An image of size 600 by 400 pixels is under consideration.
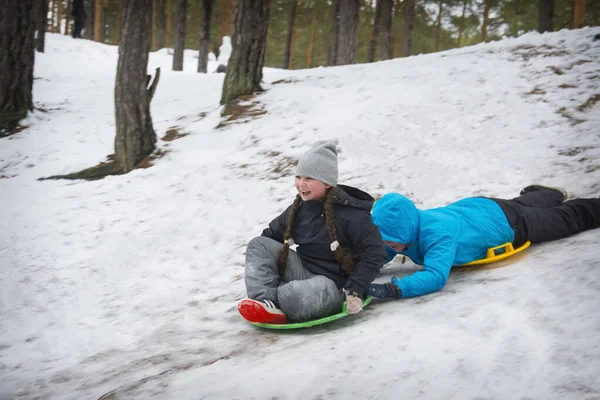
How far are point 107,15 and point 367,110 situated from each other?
31541 millimetres

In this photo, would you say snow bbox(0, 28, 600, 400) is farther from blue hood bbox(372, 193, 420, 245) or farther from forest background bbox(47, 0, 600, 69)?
forest background bbox(47, 0, 600, 69)

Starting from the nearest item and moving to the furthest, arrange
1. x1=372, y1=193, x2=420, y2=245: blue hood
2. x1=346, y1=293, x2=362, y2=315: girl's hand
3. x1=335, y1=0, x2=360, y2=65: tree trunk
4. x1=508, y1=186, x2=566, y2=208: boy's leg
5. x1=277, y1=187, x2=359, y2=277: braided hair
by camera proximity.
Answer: x1=346, y1=293, x2=362, y2=315: girl's hand, x1=277, y1=187, x2=359, y2=277: braided hair, x1=372, y1=193, x2=420, y2=245: blue hood, x1=508, y1=186, x2=566, y2=208: boy's leg, x1=335, y1=0, x2=360, y2=65: tree trunk

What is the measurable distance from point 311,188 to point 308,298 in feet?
2.27

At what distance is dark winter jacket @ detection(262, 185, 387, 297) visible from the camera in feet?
9.61

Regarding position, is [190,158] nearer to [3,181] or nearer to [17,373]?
[3,181]

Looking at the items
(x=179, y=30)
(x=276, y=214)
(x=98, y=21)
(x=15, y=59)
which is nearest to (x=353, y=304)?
(x=276, y=214)

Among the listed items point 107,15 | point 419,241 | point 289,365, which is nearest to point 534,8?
point 419,241

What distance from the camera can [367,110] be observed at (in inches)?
275

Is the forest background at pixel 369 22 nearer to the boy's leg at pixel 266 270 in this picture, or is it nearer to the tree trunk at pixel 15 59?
the tree trunk at pixel 15 59

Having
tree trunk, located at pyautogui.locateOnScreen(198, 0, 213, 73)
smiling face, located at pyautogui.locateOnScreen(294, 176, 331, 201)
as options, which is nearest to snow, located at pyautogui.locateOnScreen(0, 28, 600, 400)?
smiling face, located at pyautogui.locateOnScreen(294, 176, 331, 201)

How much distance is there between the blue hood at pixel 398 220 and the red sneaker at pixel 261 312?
0.89m

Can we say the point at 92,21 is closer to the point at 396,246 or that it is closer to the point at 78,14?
the point at 78,14

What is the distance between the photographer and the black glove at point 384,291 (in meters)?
2.96

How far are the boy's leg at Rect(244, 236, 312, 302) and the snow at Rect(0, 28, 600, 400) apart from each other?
273 mm
